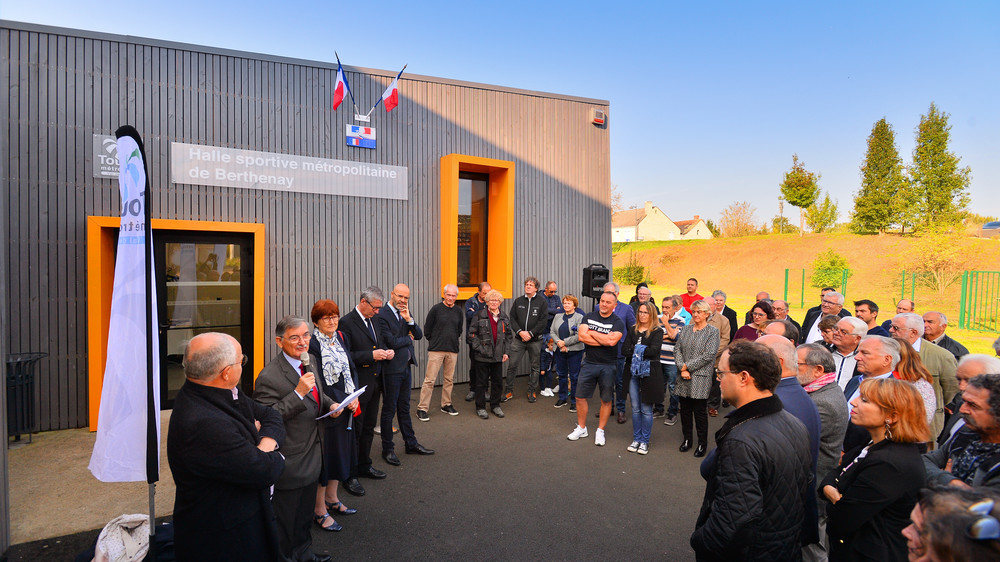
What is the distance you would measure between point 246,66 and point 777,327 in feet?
24.6

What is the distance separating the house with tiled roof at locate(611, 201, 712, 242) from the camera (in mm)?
66250

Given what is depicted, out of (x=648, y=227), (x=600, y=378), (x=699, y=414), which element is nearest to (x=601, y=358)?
(x=600, y=378)

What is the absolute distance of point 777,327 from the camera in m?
5.12

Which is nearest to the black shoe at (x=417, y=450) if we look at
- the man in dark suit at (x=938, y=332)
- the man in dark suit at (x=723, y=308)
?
the man in dark suit at (x=723, y=308)

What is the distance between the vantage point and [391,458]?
5.36 m

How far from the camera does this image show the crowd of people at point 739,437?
2225 mm

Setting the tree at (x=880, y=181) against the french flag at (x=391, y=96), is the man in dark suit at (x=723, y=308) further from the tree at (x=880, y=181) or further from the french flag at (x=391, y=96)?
the tree at (x=880, y=181)

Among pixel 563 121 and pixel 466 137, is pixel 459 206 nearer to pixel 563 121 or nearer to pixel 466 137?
pixel 466 137

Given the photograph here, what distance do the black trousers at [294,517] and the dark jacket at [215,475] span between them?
83 centimetres

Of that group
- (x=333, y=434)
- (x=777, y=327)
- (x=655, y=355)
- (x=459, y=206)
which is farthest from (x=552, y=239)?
(x=333, y=434)

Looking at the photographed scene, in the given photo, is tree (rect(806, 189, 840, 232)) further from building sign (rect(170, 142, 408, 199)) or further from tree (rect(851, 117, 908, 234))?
building sign (rect(170, 142, 408, 199))

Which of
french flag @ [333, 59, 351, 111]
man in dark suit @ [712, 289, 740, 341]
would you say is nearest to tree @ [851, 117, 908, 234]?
man in dark suit @ [712, 289, 740, 341]

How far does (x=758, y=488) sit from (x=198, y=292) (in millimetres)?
7175

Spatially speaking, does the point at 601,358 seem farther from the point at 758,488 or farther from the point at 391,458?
the point at 758,488
